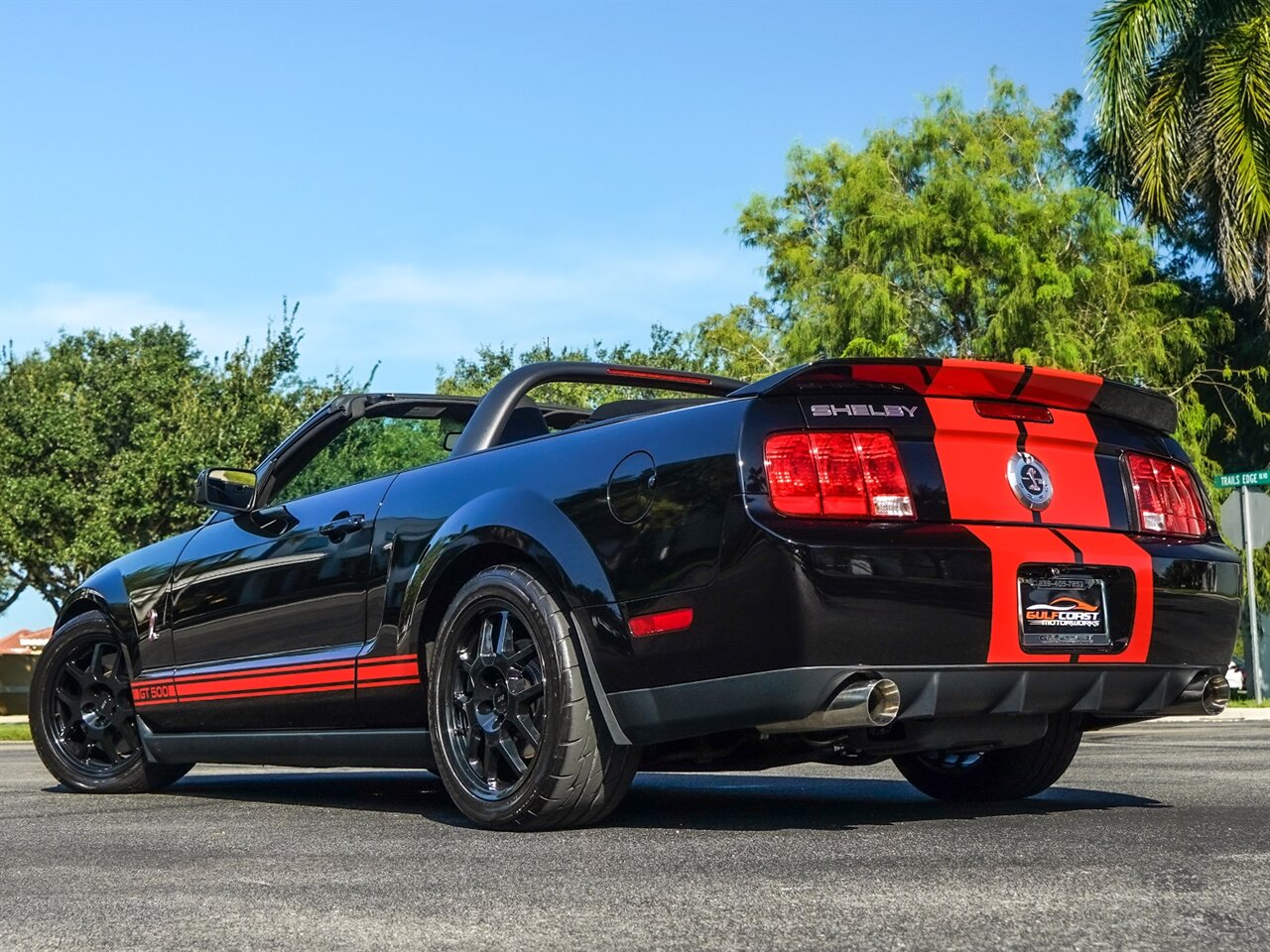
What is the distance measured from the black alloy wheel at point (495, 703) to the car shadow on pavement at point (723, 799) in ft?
1.08

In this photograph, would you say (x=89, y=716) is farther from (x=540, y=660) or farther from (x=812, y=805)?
(x=812, y=805)

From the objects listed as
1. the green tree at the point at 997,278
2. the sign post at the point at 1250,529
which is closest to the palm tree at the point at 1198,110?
the green tree at the point at 997,278

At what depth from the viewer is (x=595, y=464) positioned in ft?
15.5

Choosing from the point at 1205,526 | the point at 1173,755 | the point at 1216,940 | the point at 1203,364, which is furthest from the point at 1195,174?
the point at 1216,940

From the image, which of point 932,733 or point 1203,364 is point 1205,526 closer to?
point 932,733

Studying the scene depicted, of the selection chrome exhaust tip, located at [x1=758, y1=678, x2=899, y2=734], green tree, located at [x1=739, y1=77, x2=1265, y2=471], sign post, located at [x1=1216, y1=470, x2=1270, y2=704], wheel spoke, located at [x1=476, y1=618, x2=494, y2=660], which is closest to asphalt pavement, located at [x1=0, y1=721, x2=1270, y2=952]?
chrome exhaust tip, located at [x1=758, y1=678, x2=899, y2=734]

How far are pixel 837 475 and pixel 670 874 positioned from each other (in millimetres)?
1179

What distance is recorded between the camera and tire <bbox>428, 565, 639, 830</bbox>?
4.62m

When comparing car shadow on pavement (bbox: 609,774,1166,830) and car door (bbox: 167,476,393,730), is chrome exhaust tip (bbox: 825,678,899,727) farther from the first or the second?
car door (bbox: 167,476,393,730)

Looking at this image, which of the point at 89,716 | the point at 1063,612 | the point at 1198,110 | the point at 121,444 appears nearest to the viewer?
the point at 1063,612

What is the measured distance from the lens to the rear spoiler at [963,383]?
4.44 metres

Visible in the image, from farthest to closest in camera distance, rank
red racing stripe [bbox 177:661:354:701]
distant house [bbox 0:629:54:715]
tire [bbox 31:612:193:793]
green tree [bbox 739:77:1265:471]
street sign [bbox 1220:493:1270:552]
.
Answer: distant house [bbox 0:629:54:715] < green tree [bbox 739:77:1265:471] < street sign [bbox 1220:493:1270:552] < tire [bbox 31:612:193:793] < red racing stripe [bbox 177:661:354:701]

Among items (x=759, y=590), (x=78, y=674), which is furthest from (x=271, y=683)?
(x=759, y=590)

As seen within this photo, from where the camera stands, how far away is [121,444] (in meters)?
34.2
